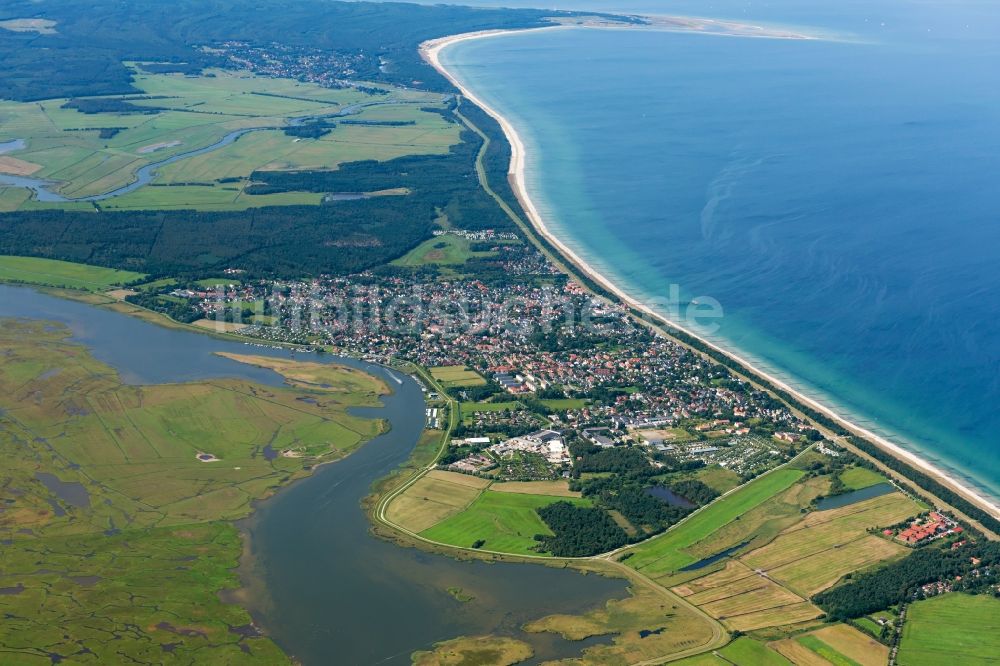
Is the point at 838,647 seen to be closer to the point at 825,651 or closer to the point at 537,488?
the point at 825,651

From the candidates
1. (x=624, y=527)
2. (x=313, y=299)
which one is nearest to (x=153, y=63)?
(x=313, y=299)

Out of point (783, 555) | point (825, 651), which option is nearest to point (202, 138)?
point (783, 555)

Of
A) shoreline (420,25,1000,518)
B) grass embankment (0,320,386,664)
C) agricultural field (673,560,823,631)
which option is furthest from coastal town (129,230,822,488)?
agricultural field (673,560,823,631)

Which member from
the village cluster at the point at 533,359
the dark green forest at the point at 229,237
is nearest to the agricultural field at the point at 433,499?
the village cluster at the point at 533,359

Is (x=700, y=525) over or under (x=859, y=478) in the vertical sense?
under

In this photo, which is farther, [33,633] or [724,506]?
[724,506]

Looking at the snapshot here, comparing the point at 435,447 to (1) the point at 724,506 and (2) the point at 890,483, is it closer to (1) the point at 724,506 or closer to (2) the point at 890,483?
(1) the point at 724,506

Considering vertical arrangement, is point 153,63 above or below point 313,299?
above
